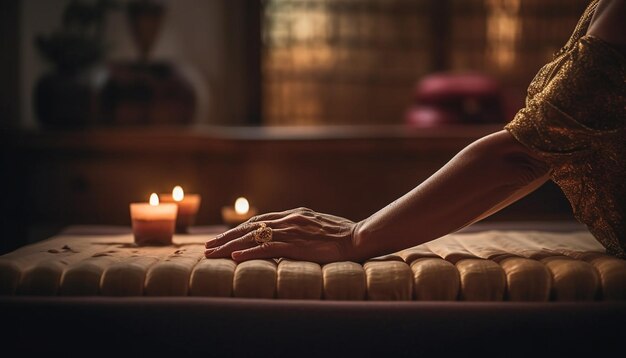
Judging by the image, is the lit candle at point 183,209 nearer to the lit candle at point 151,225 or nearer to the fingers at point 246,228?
the lit candle at point 151,225

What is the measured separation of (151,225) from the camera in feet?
3.82

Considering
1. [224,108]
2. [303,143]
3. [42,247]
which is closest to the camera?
[42,247]

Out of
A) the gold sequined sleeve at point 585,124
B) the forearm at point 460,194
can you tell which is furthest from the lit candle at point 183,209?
the gold sequined sleeve at point 585,124

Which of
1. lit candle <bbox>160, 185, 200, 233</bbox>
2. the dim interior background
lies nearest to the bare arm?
lit candle <bbox>160, 185, 200, 233</bbox>

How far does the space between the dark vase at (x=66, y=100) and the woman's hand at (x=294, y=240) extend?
5.98 ft

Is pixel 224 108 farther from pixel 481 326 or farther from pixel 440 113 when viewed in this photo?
pixel 481 326

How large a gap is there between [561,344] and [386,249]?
0.26 meters

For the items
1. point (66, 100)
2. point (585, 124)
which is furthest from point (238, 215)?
point (66, 100)

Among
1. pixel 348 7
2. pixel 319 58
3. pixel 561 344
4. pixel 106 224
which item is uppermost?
pixel 348 7

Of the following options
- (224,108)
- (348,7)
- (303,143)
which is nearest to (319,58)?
(348,7)

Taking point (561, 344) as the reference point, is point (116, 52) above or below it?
above

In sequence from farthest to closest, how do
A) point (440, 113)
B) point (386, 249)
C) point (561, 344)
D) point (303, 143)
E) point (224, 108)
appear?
point (224, 108)
point (440, 113)
point (303, 143)
point (386, 249)
point (561, 344)

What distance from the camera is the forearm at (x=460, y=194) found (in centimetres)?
95

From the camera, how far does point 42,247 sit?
1.10 metres
